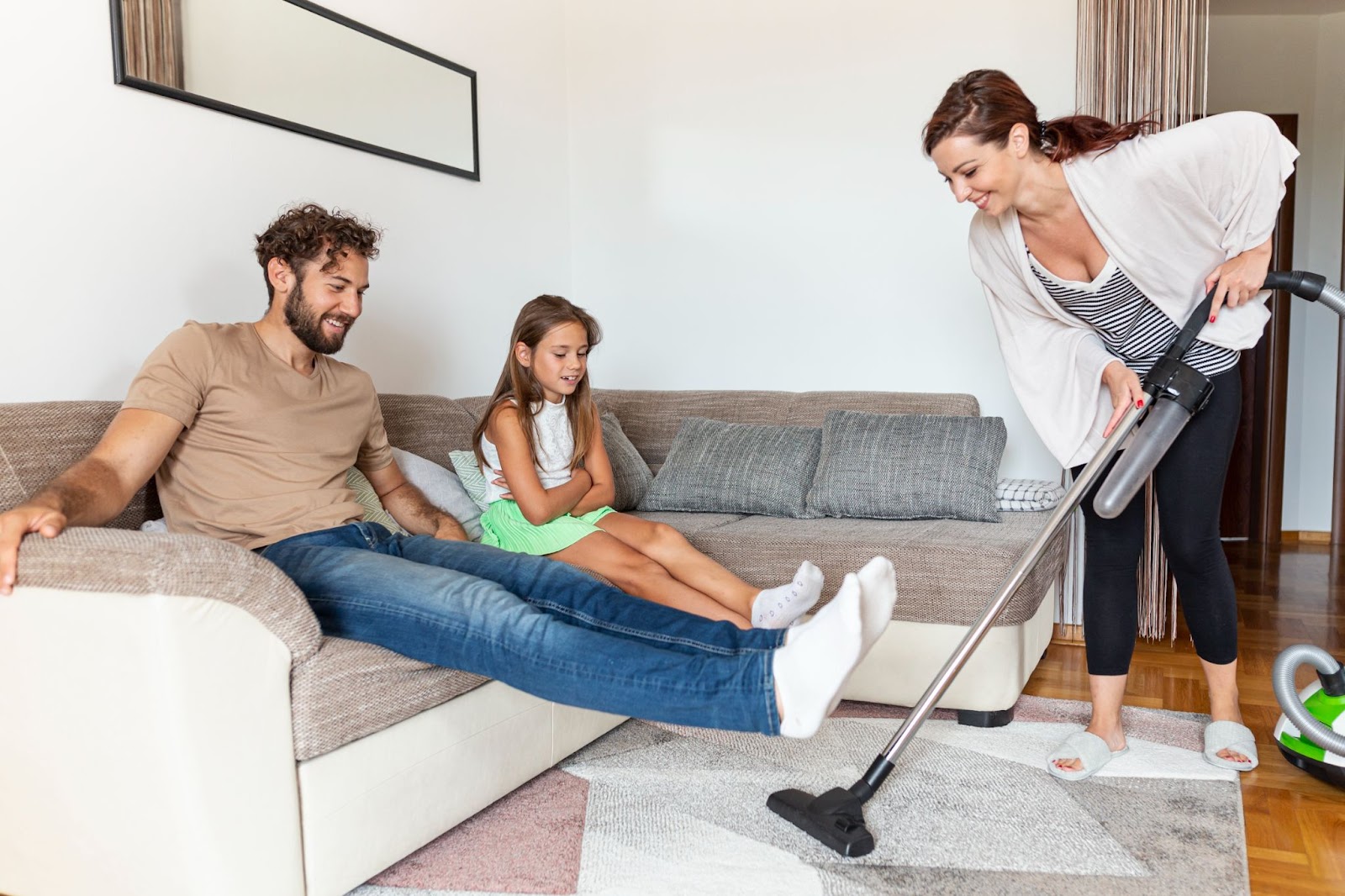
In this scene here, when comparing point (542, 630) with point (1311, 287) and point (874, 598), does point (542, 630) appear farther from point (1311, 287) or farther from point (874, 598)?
point (1311, 287)

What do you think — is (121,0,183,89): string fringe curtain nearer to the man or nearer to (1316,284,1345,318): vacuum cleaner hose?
the man

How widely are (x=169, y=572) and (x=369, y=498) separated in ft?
3.02

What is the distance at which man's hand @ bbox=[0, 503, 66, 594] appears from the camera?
1377 mm

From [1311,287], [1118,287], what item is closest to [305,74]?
[1118,287]

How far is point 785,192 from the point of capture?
3650 mm

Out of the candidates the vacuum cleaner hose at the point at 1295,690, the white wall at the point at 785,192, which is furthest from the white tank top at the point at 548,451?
the vacuum cleaner hose at the point at 1295,690

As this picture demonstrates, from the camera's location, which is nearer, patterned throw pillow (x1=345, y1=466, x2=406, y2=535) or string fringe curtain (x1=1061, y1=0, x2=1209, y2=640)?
patterned throw pillow (x1=345, y1=466, x2=406, y2=535)

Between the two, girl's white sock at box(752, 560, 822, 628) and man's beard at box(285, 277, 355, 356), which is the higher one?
man's beard at box(285, 277, 355, 356)

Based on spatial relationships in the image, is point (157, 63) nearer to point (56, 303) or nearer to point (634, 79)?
point (56, 303)

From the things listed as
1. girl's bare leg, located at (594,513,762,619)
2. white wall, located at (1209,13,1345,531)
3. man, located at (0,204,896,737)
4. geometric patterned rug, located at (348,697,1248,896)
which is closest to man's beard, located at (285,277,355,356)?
man, located at (0,204,896,737)

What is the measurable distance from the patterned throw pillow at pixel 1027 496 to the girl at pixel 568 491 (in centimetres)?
102

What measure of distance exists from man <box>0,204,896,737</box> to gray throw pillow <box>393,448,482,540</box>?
0.11 metres

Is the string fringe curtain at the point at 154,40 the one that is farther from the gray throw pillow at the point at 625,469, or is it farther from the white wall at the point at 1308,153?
the white wall at the point at 1308,153

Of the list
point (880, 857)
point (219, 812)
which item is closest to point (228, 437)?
point (219, 812)
